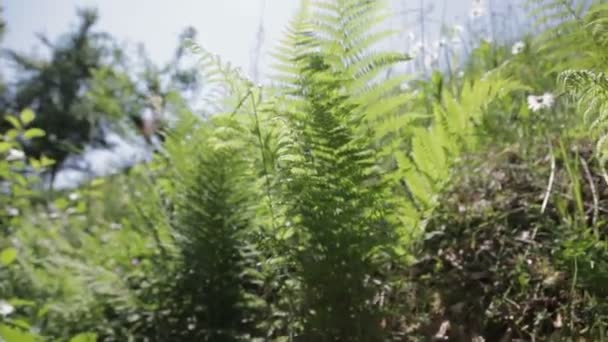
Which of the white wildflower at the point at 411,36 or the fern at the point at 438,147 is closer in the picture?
the fern at the point at 438,147

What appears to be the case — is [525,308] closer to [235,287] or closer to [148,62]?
[235,287]

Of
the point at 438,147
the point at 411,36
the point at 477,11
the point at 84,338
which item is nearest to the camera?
the point at 84,338

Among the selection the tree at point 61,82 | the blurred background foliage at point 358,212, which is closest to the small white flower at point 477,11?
the blurred background foliage at point 358,212

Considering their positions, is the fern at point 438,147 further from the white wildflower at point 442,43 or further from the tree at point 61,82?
the tree at point 61,82

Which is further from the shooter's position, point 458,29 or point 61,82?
point 61,82

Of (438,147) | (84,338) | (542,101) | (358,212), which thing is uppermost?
(542,101)

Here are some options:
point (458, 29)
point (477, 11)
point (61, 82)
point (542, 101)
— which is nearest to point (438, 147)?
point (542, 101)

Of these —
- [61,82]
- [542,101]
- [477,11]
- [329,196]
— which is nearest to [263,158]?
[329,196]

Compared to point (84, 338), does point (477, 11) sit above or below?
above

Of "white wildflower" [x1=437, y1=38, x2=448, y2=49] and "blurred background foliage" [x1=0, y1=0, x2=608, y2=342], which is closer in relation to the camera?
"blurred background foliage" [x1=0, y1=0, x2=608, y2=342]

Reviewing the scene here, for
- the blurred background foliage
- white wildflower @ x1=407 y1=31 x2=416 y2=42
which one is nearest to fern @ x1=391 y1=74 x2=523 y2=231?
the blurred background foliage

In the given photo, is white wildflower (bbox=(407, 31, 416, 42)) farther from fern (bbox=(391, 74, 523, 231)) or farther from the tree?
the tree

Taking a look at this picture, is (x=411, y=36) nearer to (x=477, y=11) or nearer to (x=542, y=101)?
(x=477, y=11)

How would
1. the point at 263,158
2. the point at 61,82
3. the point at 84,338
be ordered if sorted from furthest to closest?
the point at 61,82 → the point at 263,158 → the point at 84,338
